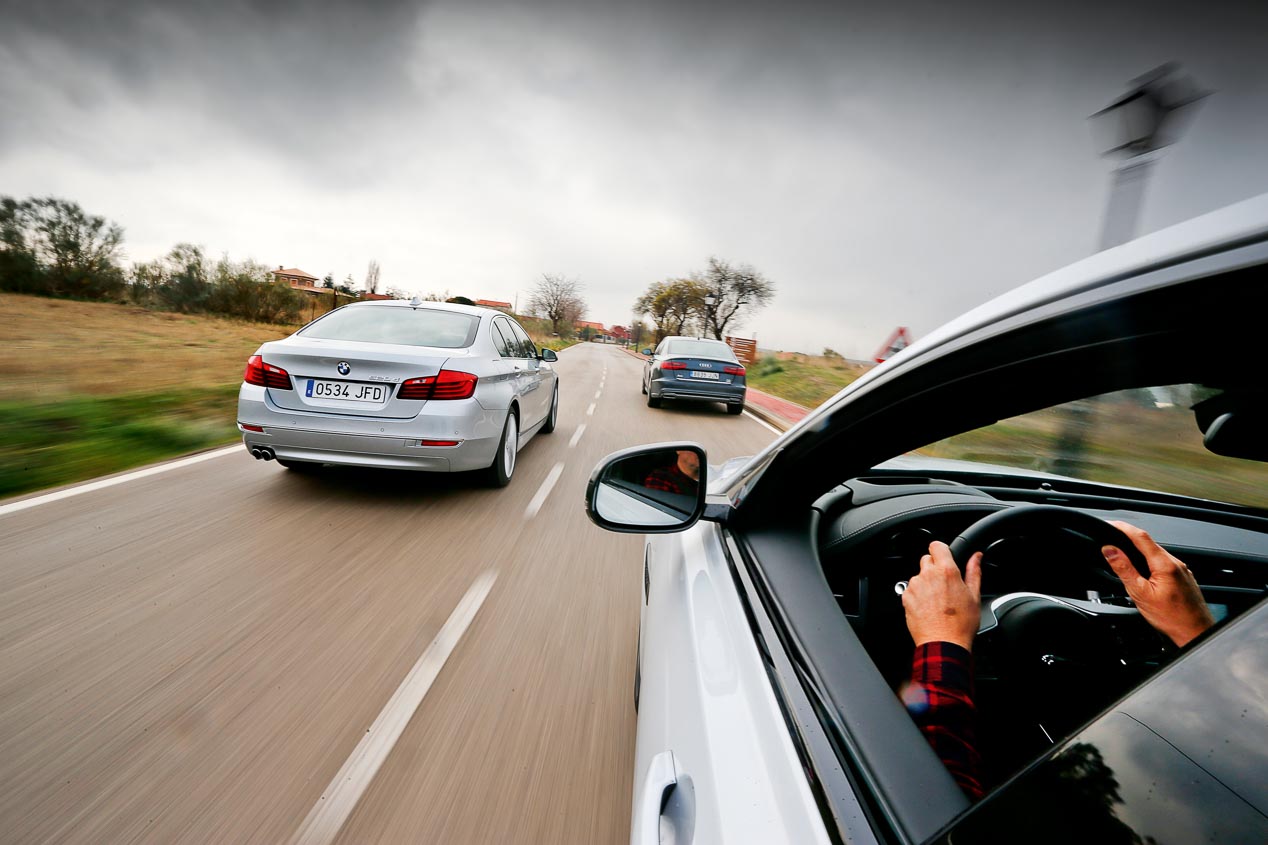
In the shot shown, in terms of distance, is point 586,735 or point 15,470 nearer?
point 586,735

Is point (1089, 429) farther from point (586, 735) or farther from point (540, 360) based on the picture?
point (540, 360)

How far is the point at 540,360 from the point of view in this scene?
686cm

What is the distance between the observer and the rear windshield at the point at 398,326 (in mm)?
A: 4582

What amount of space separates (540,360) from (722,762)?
6260 millimetres

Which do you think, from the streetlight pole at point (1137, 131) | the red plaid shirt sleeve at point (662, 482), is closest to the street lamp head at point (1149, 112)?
the streetlight pole at point (1137, 131)

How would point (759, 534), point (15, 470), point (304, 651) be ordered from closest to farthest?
point (759, 534) → point (304, 651) → point (15, 470)

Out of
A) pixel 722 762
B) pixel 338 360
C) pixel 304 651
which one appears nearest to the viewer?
pixel 722 762

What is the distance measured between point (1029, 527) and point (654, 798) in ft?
3.53

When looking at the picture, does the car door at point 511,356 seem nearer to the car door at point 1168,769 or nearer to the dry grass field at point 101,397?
the dry grass field at point 101,397

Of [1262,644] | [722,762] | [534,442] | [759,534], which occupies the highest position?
[1262,644]

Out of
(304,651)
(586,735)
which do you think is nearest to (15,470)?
(304,651)

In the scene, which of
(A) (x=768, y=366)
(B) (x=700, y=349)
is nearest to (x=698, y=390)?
(B) (x=700, y=349)

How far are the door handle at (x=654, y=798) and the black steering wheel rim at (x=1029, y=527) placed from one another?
2.61 feet

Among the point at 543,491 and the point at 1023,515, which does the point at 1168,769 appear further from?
the point at 543,491
